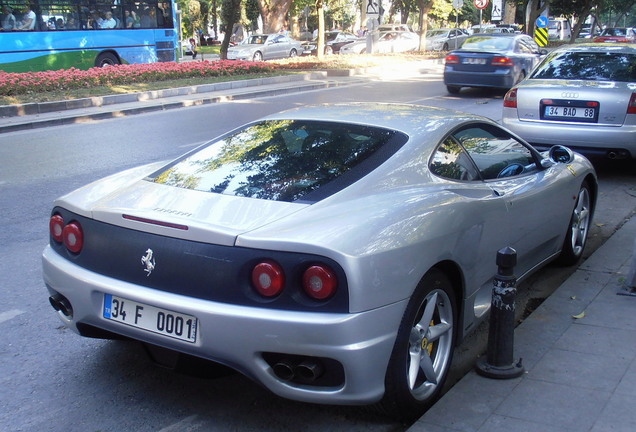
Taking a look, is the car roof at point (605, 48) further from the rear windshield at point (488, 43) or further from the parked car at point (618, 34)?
the parked car at point (618, 34)

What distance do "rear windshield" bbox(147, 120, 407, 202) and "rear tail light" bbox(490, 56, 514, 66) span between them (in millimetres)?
14966

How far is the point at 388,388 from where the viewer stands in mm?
3139

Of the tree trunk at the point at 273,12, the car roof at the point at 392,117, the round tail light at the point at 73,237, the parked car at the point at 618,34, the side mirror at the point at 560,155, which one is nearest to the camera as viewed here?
the round tail light at the point at 73,237

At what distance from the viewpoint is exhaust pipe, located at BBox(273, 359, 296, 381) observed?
2.91 metres

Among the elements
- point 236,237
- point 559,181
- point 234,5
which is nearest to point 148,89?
point 234,5

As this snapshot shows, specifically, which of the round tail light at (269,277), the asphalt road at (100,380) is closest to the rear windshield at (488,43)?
the asphalt road at (100,380)

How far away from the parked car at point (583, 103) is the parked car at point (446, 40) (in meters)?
32.7

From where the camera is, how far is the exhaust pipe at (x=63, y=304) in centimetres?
347

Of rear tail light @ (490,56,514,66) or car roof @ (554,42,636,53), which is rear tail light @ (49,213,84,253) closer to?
car roof @ (554,42,636,53)

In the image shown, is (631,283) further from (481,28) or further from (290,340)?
(481,28)

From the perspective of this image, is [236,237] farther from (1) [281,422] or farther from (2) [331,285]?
(1) [281,422]

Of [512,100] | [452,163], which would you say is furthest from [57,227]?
[512,100]

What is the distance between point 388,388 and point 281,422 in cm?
58

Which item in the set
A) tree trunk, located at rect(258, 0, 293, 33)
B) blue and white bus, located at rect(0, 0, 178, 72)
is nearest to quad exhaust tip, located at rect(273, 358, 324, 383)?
blue and white bus, located at rect(0, 0, 178, 72)
